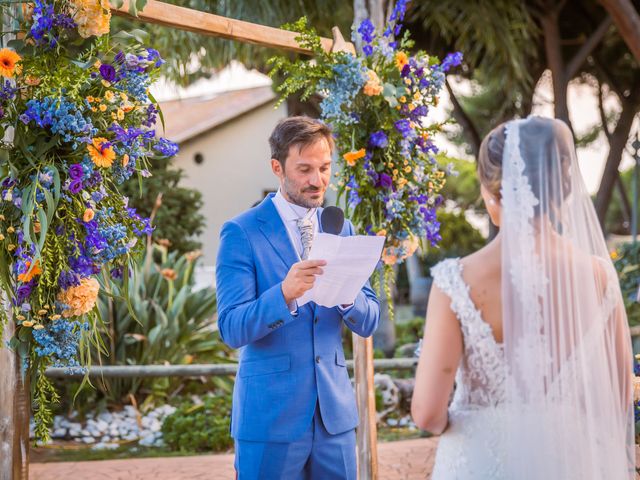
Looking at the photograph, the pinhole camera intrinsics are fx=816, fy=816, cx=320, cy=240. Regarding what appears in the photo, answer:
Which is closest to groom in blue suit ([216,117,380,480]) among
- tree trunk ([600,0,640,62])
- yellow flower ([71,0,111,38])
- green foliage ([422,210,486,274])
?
yellow flower ([71,0,111,38])

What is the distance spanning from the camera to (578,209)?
7.13 feet

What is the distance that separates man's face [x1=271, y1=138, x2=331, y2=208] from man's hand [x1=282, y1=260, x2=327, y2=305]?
0.44 metres

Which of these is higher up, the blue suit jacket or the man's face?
the man's face

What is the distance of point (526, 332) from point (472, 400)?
24cm

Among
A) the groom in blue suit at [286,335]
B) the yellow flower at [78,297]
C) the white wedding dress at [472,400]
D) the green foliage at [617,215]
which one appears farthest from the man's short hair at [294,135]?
the green foliage at [617,215]

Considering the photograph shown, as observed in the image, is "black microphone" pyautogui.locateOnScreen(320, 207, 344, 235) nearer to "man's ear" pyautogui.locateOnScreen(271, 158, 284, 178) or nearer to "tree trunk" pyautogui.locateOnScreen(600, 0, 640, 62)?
"man's ear" pyautogui.locateOnScreen(271, 158, 284, 178)

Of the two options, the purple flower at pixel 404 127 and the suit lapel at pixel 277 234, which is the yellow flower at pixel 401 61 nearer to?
the purple flower at pixel 404 127

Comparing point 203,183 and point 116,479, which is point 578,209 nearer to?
point 116,479

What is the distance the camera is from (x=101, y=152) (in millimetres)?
2953

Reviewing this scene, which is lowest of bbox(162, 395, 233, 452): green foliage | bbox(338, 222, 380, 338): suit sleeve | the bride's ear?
bbox(162, 395, 233, 452): green foliage

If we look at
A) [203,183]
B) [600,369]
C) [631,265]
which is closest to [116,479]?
[600,369]

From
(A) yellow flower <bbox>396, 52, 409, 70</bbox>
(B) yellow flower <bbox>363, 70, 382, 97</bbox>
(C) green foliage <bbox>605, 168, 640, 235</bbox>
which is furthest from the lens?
(C) green foliage <bbox>605, 168, 640, 235</bbox>

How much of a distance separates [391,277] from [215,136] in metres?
18.5

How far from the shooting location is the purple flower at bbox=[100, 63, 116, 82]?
9.70 ft
